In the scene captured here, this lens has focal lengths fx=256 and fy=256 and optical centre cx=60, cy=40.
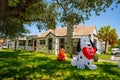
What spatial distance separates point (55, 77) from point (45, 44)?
35011 millimetres

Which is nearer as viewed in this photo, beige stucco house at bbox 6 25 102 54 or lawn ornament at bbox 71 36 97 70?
lawn ornament at bbox 71 36 97 70

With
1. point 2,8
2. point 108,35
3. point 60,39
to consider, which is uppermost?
point 108,35

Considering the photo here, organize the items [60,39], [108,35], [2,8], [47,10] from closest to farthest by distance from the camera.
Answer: [2,8]
[47,10]
[60,39]
[108,35]

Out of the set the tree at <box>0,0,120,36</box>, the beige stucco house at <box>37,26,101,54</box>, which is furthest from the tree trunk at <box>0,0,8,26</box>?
the beige stucco house at <box>37,26,101,54</box>

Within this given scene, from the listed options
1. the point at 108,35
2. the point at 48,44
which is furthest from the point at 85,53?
the point at 108,35

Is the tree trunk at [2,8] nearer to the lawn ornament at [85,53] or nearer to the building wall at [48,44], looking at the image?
the lawn ornament at [85,53]

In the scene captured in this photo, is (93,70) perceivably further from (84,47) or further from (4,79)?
(4,79)

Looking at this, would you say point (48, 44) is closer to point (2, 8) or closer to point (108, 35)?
point (108, 35)

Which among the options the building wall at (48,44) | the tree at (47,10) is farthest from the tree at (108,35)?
the tree at (47,10)

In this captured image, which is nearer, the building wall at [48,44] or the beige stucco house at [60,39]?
the beige stucco house at [60,39]

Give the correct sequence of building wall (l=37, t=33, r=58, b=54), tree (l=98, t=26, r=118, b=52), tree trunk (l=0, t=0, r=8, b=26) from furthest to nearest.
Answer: tree (l=98, t=26, r=118, b=52) → building wall (l=37, t=33, r=58, b=54) → tree trunk (l=0, t=0, r=8, b=26)

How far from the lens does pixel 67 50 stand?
136 ft

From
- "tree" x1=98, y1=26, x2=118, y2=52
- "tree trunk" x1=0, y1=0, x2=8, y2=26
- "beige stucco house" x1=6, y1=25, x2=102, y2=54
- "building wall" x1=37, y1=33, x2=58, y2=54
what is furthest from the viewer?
"tree" x1=98, y1=26, x2=118, y2=52

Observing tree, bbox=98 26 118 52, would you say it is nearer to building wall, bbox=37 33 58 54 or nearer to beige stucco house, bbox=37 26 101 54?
beige stucco house, bbox=37 26 101 54
